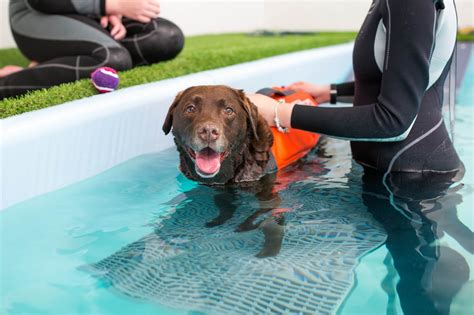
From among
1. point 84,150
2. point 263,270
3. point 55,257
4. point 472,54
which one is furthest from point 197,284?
point 472,54

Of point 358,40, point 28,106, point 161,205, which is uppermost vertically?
point 358,40

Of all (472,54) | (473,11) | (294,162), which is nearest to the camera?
(294,162)

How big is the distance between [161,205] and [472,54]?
6535 millimetres

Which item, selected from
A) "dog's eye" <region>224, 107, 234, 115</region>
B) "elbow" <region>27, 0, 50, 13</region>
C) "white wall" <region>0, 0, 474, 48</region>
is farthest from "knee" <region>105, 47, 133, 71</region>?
"white wall" <region>0, 0, 474, 48</region>

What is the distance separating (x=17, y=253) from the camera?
2234mm

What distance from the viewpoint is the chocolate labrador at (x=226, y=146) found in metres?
2.55

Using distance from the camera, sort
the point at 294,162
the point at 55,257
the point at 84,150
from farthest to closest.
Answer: the point at 294,162 < the point at 84,150 < the point at 55,257

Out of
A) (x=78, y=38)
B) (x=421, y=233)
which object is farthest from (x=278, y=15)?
(x=421, y=233)

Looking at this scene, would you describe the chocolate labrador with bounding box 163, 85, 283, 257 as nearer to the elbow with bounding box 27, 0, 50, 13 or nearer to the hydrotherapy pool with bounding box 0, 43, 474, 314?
the hydrotherapy pool with bounding box 0, 43, 474, 314

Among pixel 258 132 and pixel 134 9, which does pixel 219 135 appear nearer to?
pixel 258 132

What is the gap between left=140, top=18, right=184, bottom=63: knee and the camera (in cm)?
421

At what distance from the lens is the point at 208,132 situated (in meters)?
2.53

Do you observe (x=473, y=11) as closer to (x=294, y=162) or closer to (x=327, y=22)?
(x=327, y=22)

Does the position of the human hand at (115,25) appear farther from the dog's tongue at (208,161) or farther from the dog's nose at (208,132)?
the dog's nose at (208,132)
